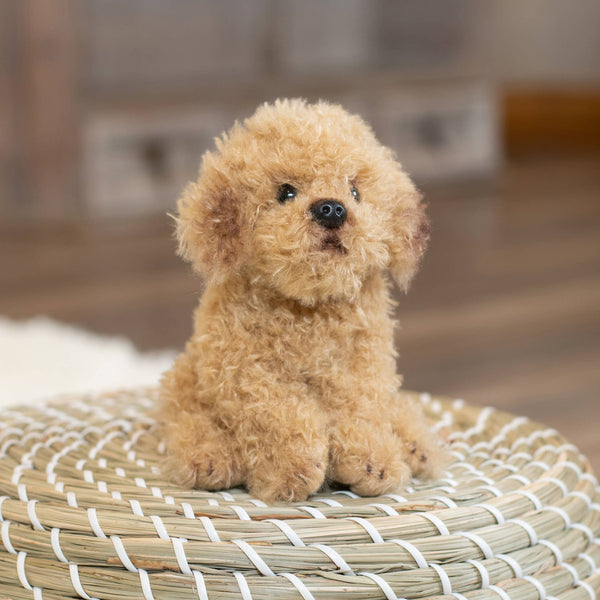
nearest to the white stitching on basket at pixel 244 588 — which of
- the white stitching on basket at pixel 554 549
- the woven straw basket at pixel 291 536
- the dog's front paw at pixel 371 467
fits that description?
the woven straw basket at pixel 291 536

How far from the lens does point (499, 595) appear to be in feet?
2.02

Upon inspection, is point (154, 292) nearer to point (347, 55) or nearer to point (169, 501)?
point (169, 501)

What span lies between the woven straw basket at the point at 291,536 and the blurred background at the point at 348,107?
76cm

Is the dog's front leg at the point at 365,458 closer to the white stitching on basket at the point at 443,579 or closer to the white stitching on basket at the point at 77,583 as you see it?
the white stitching on basket at the point at 443,579

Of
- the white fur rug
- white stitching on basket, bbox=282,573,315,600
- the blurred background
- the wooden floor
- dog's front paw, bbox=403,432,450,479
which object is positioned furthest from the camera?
the blurred background

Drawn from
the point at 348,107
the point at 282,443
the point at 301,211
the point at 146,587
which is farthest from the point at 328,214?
the point at 348,107

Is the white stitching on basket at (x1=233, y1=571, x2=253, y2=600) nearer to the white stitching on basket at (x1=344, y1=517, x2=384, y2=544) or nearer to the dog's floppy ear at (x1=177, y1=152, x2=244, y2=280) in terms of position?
the white stitching on basket at (x1=344, y1=517, x2=384, y2=544)

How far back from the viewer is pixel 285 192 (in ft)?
2.10

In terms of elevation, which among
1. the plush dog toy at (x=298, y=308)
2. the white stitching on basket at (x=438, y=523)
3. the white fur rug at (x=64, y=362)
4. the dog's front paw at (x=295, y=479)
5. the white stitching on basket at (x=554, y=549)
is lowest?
the white fur rug at (x=64, y=362)

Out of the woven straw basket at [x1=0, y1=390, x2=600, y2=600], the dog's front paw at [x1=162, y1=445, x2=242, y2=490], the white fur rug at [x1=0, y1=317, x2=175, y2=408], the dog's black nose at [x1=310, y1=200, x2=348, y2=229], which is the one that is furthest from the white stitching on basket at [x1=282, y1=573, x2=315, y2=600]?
the white fur rug at [x1=0, y1=317, x2=175, y2=408]

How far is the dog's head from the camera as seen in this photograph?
615 millimetres

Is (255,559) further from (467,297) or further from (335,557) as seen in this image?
(467,297)

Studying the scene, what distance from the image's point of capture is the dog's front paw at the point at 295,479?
620mm

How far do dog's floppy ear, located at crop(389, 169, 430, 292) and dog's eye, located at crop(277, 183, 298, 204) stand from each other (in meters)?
0.07
